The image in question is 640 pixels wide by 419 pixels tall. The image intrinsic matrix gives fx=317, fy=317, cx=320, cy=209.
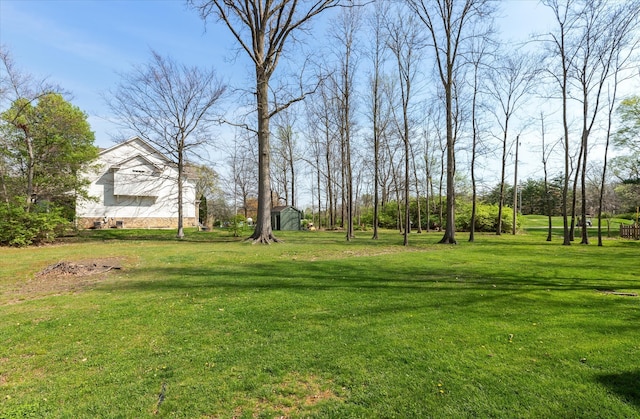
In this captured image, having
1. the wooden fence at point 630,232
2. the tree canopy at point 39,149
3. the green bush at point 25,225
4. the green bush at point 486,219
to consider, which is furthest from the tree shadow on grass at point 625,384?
the green bush at point 486,219

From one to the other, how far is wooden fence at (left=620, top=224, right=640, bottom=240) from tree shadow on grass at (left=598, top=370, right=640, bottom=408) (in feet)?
79.0

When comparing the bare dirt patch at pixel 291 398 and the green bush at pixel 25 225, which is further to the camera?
the green bush at pixel 25 225

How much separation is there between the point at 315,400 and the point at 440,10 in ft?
65.2

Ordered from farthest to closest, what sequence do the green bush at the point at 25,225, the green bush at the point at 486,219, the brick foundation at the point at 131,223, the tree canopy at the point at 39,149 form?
the green bush at the point at 486,219 < the brick foundation at the point at 131,223 < the tree canopy at the point at 39,149 < the green bush at the point at 25,225

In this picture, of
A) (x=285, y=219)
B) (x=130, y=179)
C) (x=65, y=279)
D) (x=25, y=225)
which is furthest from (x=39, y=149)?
(x=285, y=219)

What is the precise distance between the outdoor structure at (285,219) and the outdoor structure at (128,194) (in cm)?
771

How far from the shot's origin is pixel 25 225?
53.4 feet

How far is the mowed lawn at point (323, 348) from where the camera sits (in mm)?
2633

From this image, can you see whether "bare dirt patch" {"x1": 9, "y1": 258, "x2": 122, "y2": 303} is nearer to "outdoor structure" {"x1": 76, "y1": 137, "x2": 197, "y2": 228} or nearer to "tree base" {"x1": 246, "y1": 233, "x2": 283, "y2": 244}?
"tree base" {"x1": 246, "y1": 233, "x2": 283, "y2": 244}

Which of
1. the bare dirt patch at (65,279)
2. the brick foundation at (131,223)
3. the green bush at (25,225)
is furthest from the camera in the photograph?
the brick foundation at (131,223)

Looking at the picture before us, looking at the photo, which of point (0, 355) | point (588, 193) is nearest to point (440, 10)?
point (0, 355)

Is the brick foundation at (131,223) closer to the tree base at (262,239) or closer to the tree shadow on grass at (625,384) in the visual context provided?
the tree base at (262,239)

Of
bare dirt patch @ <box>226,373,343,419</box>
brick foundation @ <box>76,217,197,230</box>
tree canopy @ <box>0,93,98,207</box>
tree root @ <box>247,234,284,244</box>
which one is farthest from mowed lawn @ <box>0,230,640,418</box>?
brick foundation @ <box>76,217,197,230</box>

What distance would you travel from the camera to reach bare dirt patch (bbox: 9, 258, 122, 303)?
259 inches
